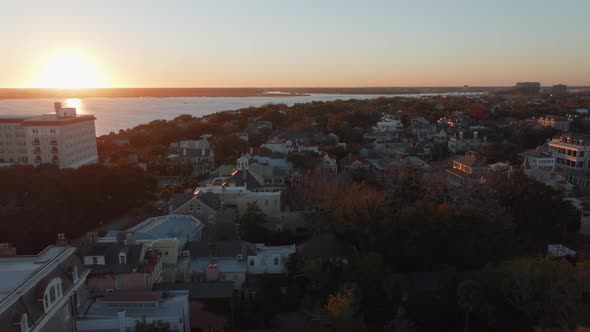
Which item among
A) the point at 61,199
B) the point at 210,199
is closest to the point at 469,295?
the point at 210,199

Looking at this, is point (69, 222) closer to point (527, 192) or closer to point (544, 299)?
point (544, 299)

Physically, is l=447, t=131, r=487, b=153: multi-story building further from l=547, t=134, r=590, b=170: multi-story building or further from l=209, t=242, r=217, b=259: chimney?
l=209, t=242, r=217, b=259: chimney

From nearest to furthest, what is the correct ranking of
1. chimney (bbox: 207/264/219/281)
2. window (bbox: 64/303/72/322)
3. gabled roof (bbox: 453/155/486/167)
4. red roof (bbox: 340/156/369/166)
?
window (bbox: 64/303/72/322)
chimney (bbox: 207/264/219/281)
gabled roof (bbox: 453/155/486/167)
red roof (bbox: 340/156/369/166)

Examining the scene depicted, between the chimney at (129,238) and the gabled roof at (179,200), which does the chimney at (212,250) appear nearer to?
the chimney at (129,238)

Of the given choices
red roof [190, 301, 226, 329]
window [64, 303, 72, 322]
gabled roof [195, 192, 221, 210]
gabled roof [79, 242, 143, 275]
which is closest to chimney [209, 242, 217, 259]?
gabled roof [79, 242, 143, 275]

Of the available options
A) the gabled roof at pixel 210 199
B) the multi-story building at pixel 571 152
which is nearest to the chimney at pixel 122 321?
the gabled roof at pixel 210 199

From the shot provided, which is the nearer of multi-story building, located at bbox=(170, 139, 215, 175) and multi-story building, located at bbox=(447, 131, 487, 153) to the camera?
multi-story building, located at bbox=(170, 139, 215, 175)

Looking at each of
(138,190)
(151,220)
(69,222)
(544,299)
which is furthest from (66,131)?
(544,299)
